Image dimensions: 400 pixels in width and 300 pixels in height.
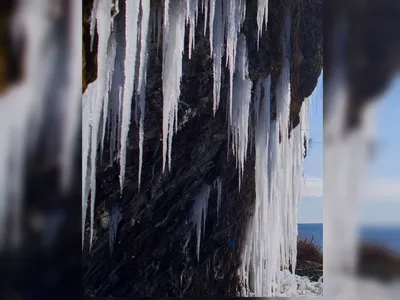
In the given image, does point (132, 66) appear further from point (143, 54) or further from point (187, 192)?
point (187, 192)

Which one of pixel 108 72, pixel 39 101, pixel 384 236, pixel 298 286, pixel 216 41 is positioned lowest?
pixel 298 286

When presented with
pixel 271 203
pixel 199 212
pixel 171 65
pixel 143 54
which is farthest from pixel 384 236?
pixel 143 54

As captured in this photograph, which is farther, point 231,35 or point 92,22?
point 231,35

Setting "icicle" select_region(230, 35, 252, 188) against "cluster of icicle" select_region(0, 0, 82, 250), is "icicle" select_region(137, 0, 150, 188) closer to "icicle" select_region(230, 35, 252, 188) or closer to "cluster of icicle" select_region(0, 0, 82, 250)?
"cluster of icicle" select_region(0, 0, 82, 250)

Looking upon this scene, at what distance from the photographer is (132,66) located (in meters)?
2.76

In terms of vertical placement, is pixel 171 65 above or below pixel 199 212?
above

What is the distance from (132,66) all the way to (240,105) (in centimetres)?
60

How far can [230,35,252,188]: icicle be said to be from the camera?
285 centimetres

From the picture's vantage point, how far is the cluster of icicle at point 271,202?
2.87 metres

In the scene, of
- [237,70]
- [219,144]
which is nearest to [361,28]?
[237,70]

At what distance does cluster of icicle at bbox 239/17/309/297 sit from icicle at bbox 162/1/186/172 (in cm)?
44

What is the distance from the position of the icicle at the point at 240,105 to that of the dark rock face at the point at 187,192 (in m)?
0.04

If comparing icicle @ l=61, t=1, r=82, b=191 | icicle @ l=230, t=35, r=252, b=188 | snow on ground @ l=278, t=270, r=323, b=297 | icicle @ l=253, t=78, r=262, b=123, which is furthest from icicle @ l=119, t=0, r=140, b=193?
snow on ground @ l=278, t=270, r=323, b=297

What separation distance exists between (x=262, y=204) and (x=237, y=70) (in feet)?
2.40
